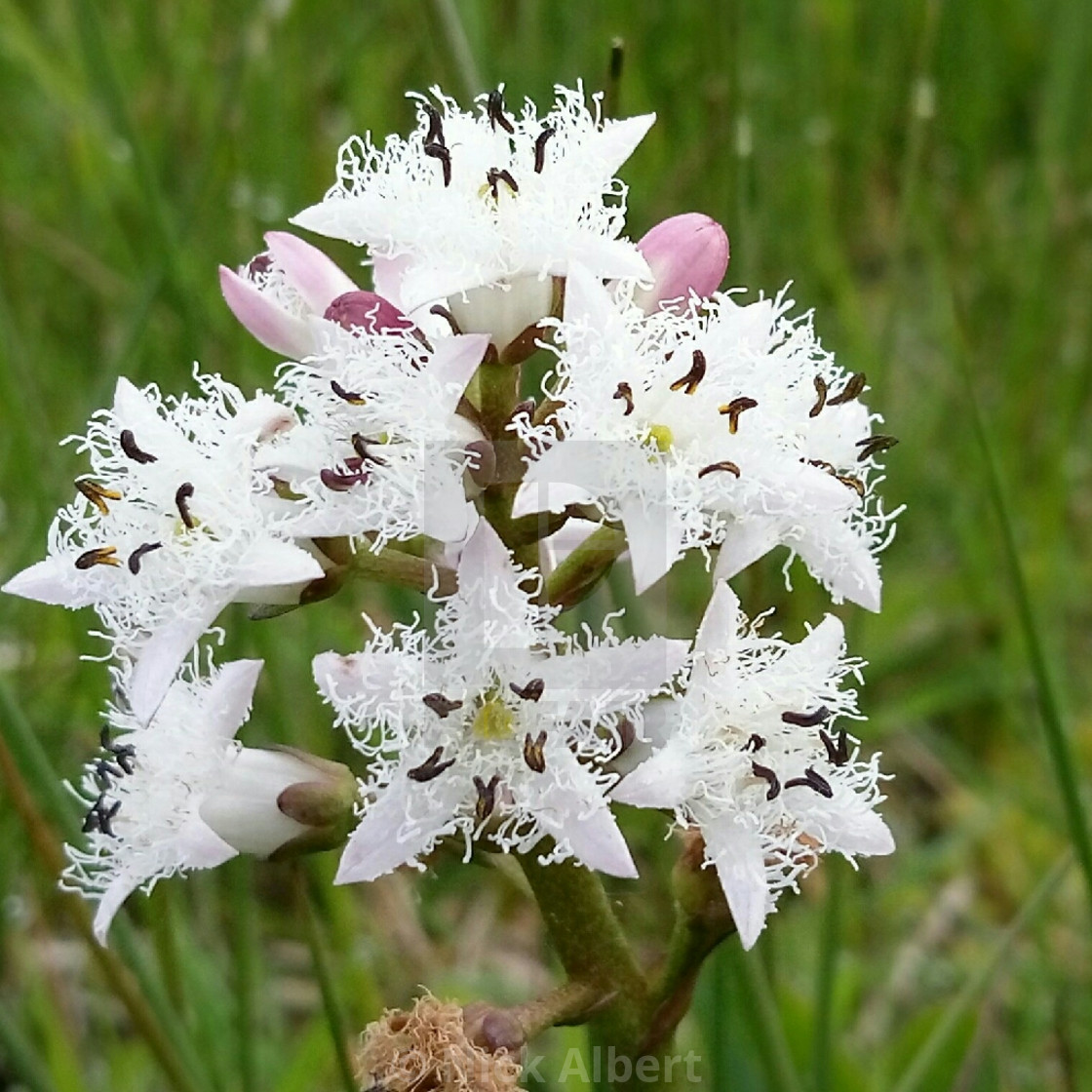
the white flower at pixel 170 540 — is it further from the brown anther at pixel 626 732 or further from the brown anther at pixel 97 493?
the brown anther at pixel 626 732

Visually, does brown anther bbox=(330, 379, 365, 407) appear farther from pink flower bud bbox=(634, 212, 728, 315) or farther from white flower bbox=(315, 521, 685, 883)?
pink flower bud bbox=(634, 212, 728, 315)

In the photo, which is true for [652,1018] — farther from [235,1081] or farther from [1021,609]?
[235,1081]

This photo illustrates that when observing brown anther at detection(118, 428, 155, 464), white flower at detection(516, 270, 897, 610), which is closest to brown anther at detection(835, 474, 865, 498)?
white flower at detection(516, 270, 897, 610)

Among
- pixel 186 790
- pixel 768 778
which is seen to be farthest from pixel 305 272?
pixel 768 778

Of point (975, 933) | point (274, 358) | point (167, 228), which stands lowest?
point (975, 933)

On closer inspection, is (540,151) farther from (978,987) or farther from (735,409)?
(978,987)

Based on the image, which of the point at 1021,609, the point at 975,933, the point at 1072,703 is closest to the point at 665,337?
the point at 1021,609

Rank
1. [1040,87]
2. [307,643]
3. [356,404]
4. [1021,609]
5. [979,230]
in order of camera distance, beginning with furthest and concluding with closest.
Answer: [1040,87]
[979,230]
[307,643]
[1021,609]
[356,404]

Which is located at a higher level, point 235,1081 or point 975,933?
point 975,933
